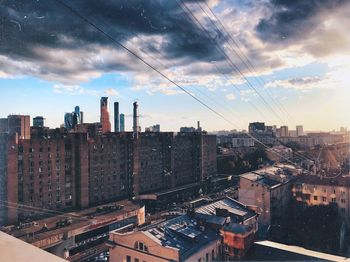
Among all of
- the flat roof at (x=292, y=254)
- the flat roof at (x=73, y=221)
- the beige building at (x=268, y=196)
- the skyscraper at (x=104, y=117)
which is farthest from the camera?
the skyscraper at (x=104, y=117)

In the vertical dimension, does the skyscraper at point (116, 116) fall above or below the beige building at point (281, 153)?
above

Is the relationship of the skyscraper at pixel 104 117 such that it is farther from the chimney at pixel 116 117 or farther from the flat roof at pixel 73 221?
the flat roof at pixel 73 221

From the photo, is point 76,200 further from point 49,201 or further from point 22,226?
point 22,226

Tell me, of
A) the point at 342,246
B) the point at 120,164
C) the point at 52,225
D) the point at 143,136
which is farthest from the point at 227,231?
the point at 143,136

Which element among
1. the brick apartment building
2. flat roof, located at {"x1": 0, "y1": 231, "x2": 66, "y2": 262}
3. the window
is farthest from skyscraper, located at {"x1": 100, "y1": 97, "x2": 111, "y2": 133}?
flat roof, located at {"x1": 0, "y1": 231, "x2": 66, "y2": 262}

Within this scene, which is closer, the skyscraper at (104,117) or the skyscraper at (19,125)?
the skyscraper at (19,125)

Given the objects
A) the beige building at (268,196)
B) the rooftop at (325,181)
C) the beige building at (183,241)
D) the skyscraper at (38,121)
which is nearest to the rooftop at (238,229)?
the beige building at (183,241)
